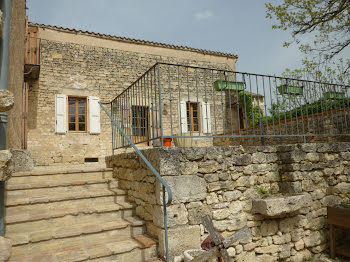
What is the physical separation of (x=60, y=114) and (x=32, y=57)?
187 centimetres

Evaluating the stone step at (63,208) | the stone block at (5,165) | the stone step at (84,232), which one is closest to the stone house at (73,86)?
the stone step at (63,208)

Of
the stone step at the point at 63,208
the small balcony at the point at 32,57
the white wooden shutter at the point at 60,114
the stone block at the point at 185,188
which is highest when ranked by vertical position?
the small balcony at the point at 32,57

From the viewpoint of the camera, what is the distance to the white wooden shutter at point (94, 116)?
8.23 metres

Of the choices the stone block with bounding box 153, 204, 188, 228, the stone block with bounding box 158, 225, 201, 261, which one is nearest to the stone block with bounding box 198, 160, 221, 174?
the stone block with bounding box 153, 204, 188, 228

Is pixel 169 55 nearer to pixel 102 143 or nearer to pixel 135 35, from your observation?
pixel 135 35

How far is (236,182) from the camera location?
3.07 meters

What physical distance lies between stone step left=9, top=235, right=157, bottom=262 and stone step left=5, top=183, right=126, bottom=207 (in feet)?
2.11

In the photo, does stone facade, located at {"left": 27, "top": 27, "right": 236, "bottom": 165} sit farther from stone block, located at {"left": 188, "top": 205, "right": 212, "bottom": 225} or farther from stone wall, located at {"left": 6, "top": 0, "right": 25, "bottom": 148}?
stone block, located at {"left": 188, "top": 205, "right": 212, "bottom": 225}

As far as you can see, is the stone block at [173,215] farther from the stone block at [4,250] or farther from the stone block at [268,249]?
the stone block at [4,250]

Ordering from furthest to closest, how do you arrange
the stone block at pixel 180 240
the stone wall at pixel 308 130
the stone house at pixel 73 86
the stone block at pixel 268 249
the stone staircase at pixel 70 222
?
the stone house at pixel 73 86 < the stone wall at pixel 308 130 < the stone block at pixel 268 249 < the stone block at pixel 180 240 < the stone staircase at pixel 70 222

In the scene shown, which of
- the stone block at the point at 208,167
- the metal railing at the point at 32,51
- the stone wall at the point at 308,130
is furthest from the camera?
the metal railing at the point at 32,51

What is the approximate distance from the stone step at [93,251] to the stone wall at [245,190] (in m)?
0.18

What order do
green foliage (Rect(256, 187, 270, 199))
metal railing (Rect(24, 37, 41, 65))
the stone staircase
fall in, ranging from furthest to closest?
metal railing (Rect(24, 37, 41, 65)) < green foliage (Rect(256, 187, 270, 199)) < the stone staircase

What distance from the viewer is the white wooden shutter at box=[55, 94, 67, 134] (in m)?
7.76
